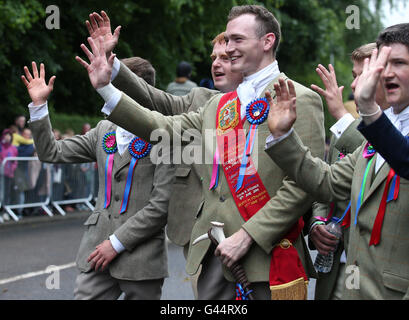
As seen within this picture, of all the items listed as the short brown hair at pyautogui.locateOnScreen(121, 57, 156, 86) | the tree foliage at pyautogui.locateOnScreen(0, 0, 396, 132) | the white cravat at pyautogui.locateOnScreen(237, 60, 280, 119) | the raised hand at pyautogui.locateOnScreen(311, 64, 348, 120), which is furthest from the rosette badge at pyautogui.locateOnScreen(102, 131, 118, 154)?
the tree foliage at pyautogui.locateOnScreen(0, 0, 396, 132)

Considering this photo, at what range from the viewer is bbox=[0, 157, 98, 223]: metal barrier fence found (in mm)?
10953

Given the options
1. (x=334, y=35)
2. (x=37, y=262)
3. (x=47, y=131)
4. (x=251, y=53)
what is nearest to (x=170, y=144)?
(x=251, y=53)

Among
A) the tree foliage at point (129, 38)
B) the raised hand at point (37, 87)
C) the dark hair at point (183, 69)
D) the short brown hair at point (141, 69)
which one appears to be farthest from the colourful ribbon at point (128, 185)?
the tree foliage at point (129, 38)

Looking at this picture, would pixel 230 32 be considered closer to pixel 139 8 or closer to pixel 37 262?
pixel 37 262

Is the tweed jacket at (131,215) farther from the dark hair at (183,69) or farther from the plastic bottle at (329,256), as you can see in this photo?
the dark hair at (183,69)

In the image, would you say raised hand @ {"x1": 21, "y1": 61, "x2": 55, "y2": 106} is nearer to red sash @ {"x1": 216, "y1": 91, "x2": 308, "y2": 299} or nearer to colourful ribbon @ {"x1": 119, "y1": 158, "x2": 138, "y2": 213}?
colourful ribbon @ {"x1": 119, "y1": 158, "x2": 138, "y2": 213}

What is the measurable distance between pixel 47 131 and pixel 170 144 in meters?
0.91

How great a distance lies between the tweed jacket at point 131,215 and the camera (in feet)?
12.2

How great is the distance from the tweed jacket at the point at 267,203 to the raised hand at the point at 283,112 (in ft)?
1.22

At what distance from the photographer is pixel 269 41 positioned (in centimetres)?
309

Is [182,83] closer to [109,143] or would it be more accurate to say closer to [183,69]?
[183,69]

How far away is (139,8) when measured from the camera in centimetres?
1399

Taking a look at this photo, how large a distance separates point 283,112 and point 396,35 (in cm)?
54

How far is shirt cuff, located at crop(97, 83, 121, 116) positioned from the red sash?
55 cm
